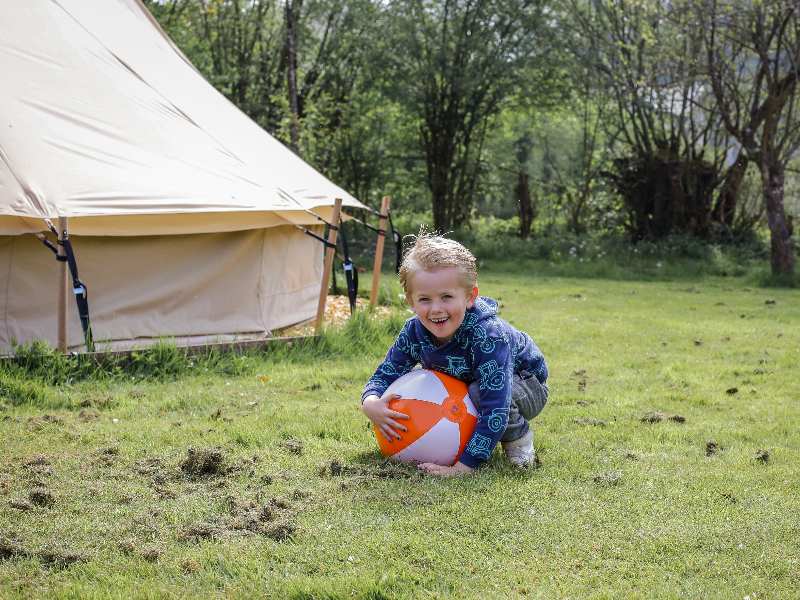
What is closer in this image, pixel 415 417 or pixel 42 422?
pixel 415 417

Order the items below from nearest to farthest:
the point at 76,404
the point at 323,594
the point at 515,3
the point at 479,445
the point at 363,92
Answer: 1. the point at 323,594
2. the point at 479,445
3. the point at 76,404
4. the point at 515,3
5. the point at 363,92

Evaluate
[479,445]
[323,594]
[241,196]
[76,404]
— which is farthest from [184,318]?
[323,594]

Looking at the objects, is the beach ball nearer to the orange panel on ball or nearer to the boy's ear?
the orange panel on ball

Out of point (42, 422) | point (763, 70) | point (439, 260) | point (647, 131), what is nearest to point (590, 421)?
point (439, 260)

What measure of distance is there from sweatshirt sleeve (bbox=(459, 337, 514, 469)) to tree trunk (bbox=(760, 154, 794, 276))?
30.7 feet

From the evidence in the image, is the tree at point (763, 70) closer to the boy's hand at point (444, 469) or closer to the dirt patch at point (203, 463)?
the boy's hand at point (444, 469)

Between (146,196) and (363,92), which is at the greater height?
(363,92)

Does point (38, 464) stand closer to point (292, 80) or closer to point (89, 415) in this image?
point (89, 415)

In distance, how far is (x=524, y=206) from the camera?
16.5 meters

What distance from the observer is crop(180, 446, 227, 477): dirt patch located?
327cm

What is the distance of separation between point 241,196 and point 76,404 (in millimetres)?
2217

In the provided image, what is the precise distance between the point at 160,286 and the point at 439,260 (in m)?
3.78

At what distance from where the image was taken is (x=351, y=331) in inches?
247

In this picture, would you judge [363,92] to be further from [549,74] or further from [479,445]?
[479,445]
